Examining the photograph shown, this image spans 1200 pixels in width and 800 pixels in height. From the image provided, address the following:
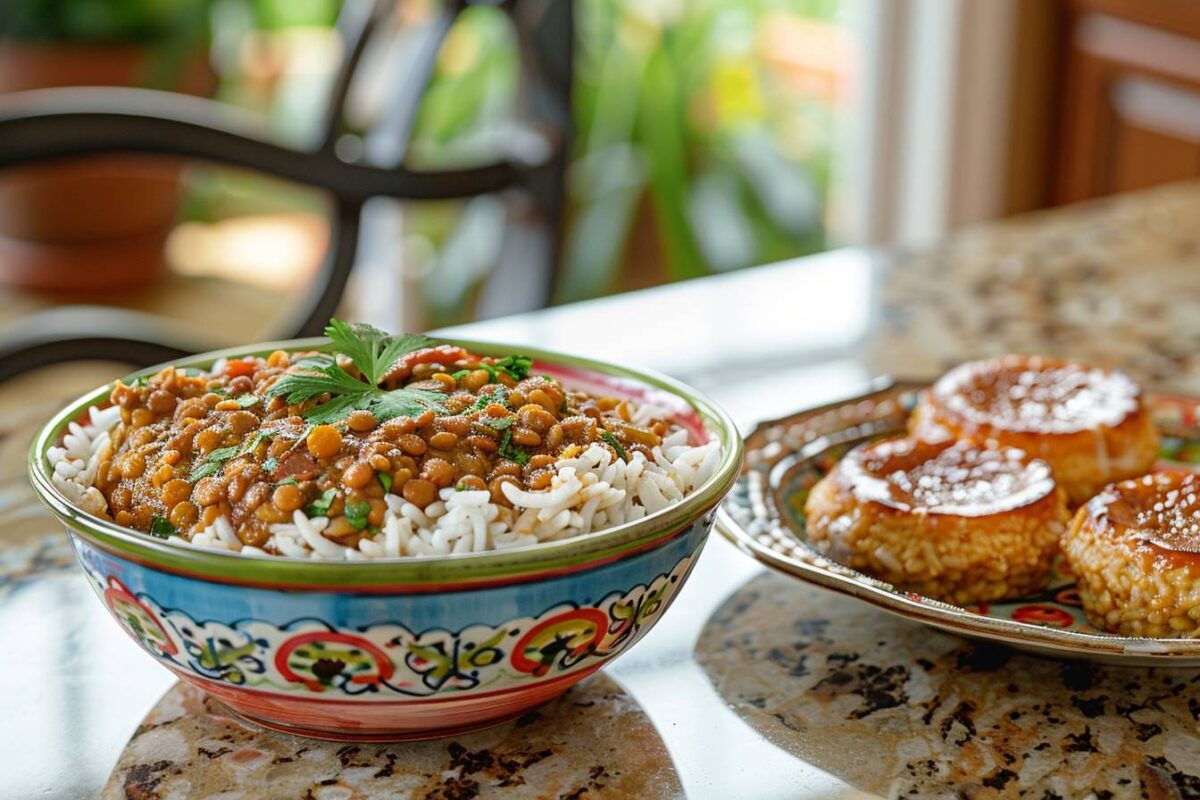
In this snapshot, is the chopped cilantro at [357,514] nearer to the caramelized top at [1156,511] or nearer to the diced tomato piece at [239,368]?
the diced tomato piece at [239,368]

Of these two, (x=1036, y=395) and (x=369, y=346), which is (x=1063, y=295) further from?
(x=369, y=346)

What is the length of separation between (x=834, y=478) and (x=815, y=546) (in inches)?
1.7

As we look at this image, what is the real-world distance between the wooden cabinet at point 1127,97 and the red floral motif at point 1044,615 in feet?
7.59

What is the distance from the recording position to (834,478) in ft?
3.03

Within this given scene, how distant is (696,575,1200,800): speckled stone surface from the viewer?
0.75 meters

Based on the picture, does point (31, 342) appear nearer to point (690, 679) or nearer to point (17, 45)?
point (690, 679)

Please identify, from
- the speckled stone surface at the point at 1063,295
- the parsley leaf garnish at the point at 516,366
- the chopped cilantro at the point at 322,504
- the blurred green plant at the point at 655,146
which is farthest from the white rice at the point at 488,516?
the blurred green plant at the point at 655,146

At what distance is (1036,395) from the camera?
1.07m

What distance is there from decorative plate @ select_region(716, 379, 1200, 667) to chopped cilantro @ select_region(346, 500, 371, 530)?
0.25 meters

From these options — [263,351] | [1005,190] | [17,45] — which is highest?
[263,351]

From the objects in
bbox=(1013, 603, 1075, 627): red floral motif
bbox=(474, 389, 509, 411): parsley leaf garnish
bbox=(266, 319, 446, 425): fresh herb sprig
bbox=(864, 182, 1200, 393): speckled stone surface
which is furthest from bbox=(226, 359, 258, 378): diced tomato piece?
bbox=(864, 182, 1200, 393): speckled stone surface

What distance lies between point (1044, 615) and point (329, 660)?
42cm

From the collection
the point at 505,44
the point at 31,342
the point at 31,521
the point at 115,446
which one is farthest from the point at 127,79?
the point at 115,446

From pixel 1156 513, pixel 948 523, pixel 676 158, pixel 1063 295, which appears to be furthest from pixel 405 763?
pixel 676 158
